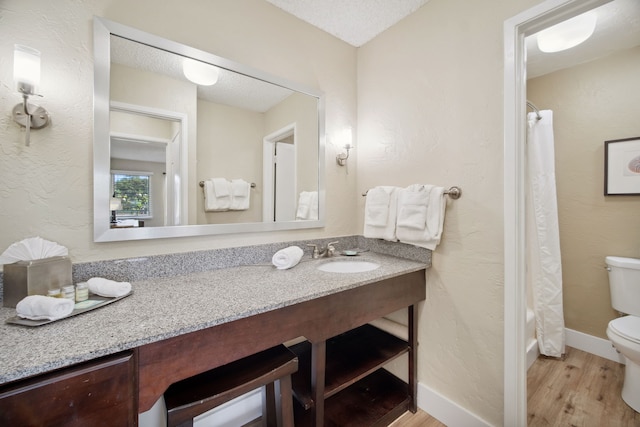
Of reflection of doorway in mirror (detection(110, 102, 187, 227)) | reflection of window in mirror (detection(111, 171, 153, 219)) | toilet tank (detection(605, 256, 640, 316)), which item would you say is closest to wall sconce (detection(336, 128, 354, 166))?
reflection of doorway in mirror (detection(110, 102, 187, 227))

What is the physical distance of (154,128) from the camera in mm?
1200

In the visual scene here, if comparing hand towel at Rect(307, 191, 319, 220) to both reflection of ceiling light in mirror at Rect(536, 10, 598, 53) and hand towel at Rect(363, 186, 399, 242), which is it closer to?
hand towel at Rect(363, 186, 399, 242)

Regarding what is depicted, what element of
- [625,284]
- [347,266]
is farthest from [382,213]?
[625,284]

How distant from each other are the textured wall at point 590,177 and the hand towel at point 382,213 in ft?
5.55

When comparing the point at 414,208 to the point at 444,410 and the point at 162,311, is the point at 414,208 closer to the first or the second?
the point at 444,410

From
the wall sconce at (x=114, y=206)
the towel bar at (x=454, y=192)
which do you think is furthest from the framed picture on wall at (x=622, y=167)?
the wall sconce at (x=114, y=206)

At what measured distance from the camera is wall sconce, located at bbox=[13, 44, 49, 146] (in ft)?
2.86

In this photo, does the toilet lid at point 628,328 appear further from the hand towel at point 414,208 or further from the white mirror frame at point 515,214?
the hand towel at point 414,208

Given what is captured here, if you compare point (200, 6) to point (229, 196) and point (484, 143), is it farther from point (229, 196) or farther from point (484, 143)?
point (484, 143)

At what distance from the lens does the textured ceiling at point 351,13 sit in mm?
1510

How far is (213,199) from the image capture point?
1357 millimetres

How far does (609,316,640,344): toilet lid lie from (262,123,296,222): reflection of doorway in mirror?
6.67 feet

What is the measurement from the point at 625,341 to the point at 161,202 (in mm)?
2607

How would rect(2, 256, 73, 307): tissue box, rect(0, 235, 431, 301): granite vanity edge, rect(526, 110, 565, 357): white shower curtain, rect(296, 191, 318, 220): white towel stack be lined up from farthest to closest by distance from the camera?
rect(526, 110, 565, 357): white shower curtain, rect(296, 191, 318, 220): white towel stack, rect(0, 235, 431, 301): granite vanity edge, rect(2, 256, 73, 307): tissue box
